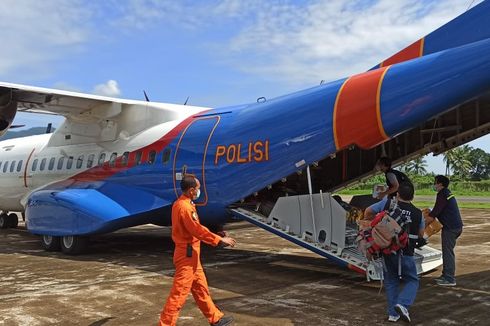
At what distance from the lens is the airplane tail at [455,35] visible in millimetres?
6996

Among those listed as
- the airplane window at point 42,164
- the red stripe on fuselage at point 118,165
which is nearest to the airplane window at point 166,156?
the red stripe on fuselage at point 118,165

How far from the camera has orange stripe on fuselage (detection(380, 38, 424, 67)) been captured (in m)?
7.89

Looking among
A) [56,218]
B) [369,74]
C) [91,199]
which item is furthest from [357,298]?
[56,218]

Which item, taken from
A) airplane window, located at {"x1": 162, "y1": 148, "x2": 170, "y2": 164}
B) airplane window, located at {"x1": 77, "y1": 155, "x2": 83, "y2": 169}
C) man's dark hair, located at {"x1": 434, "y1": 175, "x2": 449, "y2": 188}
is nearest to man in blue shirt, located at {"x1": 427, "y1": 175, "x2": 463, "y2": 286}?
man's dark hair, located at {"x1": 434, "y1": 175, "x2": 449, "y2": 188}

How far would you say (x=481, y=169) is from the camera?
113 meters

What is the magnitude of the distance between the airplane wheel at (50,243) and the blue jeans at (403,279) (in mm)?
8578

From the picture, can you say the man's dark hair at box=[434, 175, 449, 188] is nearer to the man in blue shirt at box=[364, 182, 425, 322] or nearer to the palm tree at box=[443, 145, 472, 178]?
the man in blue shirt at box=[364, 182, 425, 322]

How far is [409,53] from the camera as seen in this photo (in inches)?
316

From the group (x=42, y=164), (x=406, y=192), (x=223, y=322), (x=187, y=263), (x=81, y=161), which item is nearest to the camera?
(x=187, y=263)

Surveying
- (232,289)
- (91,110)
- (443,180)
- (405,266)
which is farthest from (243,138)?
(91,110)

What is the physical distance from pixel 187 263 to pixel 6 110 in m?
A: 7.65

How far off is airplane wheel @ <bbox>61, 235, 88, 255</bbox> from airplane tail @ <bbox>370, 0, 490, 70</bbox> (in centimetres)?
775

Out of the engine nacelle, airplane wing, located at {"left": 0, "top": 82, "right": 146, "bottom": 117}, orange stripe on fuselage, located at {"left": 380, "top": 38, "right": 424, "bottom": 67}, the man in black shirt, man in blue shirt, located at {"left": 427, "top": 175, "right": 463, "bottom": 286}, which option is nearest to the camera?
man in blue shirt, located at {"left": 427, "top": 175, "right": 463, "bottom": 286}

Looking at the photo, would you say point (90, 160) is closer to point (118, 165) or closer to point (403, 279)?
point (118, 165)
